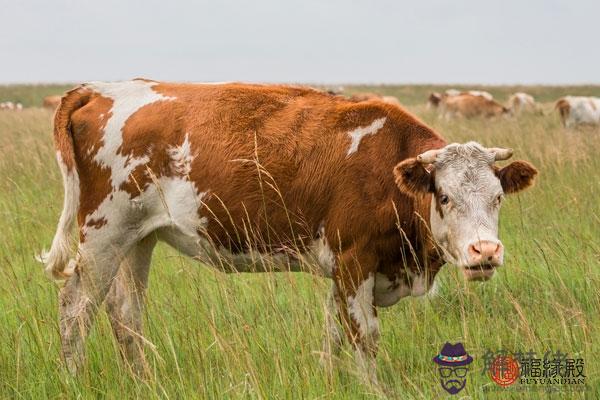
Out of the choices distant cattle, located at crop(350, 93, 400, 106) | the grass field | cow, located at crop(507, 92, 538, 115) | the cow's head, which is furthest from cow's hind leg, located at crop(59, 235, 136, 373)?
cow, located at crop(507, 92, 538, 115)

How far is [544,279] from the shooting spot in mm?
6230

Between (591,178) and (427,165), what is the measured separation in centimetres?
604

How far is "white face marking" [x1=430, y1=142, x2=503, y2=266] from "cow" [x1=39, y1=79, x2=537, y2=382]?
0.6 inches

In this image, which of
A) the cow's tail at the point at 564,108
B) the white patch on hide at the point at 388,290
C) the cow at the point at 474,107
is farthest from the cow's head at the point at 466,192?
the cow at the point at 474,107

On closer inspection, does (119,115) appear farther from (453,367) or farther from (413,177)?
(453,367)

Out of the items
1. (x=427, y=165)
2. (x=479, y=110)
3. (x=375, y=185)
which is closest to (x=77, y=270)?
(x=375, y=185)

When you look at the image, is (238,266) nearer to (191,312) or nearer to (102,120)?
(191,312)

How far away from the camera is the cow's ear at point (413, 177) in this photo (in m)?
4.41

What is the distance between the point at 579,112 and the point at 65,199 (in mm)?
22192

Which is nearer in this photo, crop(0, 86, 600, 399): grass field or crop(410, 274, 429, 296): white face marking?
crop(0, 86, 600, 399): grass field

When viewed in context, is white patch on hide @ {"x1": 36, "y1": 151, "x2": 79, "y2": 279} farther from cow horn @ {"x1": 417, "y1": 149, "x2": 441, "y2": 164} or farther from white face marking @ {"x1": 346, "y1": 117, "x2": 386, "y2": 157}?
cow horn @ {"x1": 417, "y1": 149, "x2": 441, "y2": 164}

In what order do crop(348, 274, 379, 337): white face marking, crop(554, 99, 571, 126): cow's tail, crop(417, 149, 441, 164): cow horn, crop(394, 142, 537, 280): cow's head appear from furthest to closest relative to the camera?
crop(554, 99, 571, 126): cow's tail < crop(348, 274, 379, 337): white face marking < crop(417, 149, 441, 164): cow horn < crop(394, 142, 537, 280): cow's head

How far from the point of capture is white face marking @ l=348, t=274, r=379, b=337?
4680 mm

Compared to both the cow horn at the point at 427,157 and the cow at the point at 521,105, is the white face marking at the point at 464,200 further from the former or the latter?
the cow at the point at 521,105
